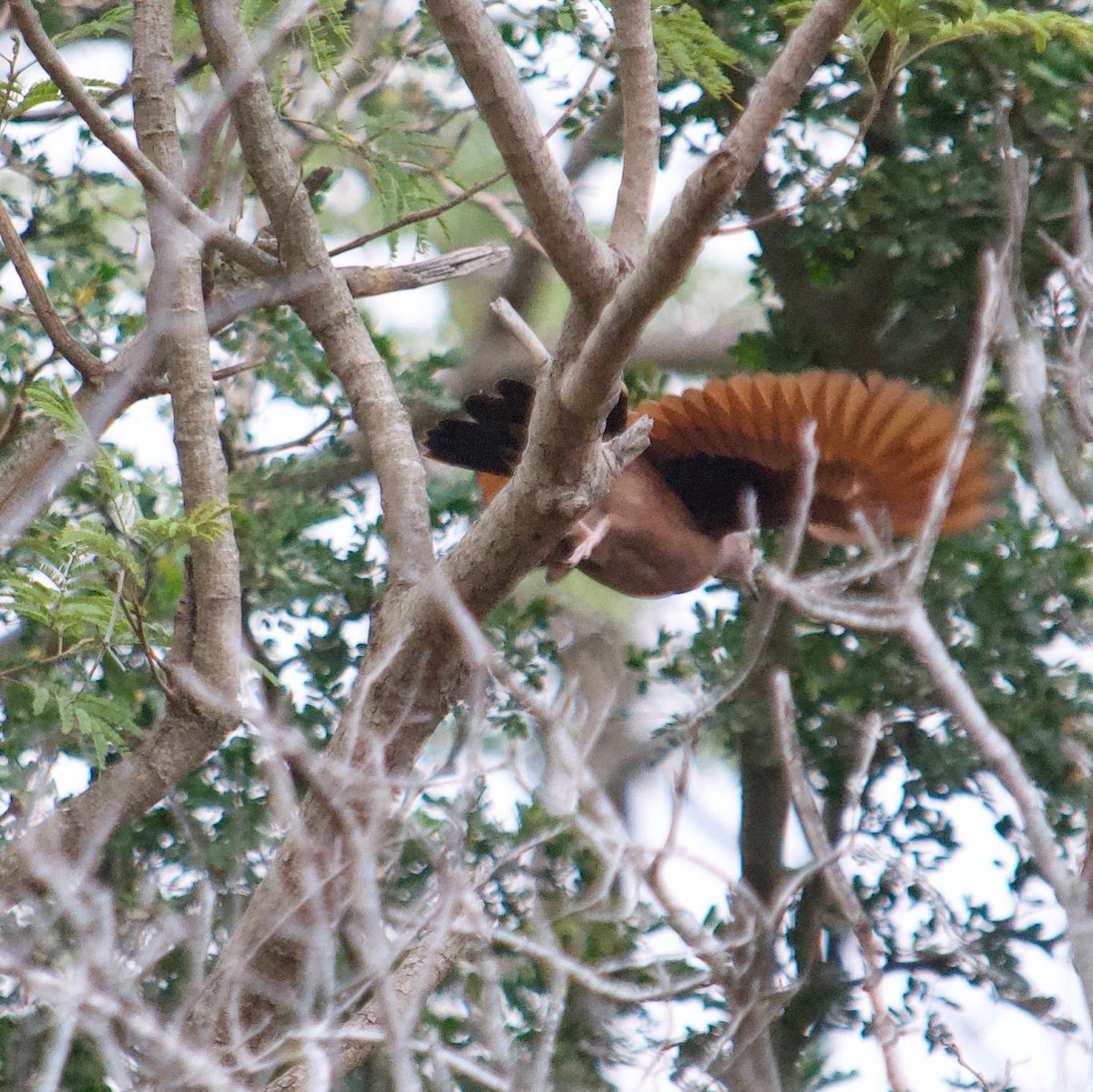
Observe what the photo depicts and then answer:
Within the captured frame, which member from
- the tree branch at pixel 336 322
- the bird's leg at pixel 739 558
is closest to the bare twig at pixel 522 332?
the tree branch at pixel 336 322

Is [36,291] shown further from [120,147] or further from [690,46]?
[690,46]

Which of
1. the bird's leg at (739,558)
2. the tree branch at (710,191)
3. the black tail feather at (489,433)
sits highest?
the bird's leg at (739,558)

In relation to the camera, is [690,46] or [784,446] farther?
[784,446]

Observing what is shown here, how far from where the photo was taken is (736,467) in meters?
3.27

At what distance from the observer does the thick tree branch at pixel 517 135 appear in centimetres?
185

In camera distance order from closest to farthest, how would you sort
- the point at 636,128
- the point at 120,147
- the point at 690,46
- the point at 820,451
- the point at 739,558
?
the point at 636,128 < the point at 120,147 < the point at 690,46 < the point at 820,451 < the point at 739,558

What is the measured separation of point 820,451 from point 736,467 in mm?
252

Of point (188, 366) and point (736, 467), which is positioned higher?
point (736, 467)

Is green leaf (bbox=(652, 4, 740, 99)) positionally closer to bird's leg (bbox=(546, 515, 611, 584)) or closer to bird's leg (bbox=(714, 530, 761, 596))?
bird's leg (bbox=(546, 515, 611, 584))

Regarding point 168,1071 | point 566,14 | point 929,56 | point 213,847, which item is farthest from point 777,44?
point 168,1071

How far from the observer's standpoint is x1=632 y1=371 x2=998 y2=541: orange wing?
9.70 ft

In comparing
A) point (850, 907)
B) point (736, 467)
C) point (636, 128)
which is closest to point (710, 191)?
point (636, 128)

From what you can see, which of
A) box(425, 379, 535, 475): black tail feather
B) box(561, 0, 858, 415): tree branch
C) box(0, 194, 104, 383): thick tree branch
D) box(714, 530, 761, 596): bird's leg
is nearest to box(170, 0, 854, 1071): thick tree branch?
box(561, 0, 858, 415): tree branch

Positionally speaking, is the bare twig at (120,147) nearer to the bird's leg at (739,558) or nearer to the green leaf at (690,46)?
the green leaf at (690,46)
